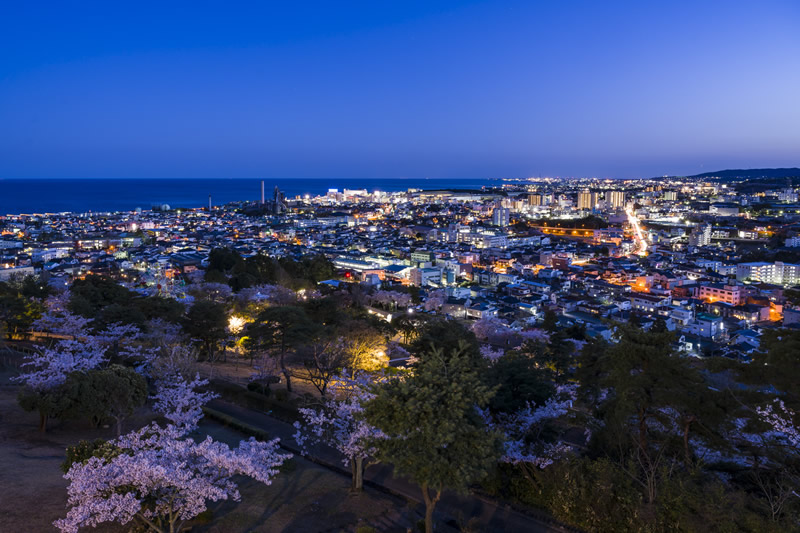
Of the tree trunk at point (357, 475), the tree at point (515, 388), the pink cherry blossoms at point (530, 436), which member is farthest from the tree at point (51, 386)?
the pink cherry blossoms at point (530, 436)

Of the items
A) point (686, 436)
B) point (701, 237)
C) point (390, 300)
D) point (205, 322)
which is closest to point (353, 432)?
point (686, 436)

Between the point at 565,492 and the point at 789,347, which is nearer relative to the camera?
the point at 789,347

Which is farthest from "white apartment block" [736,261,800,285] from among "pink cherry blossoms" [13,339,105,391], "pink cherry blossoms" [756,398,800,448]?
"pink cherry blossoms" [13,339,105,391]

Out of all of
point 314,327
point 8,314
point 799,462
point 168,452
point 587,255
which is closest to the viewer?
point 168,452

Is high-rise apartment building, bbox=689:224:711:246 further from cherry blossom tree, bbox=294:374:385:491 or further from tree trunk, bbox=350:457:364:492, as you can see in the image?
tree trunk, bbox=350:457:364:492

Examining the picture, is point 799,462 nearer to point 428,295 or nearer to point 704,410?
point 704,410

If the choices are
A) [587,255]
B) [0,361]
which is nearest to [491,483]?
[0,361]
